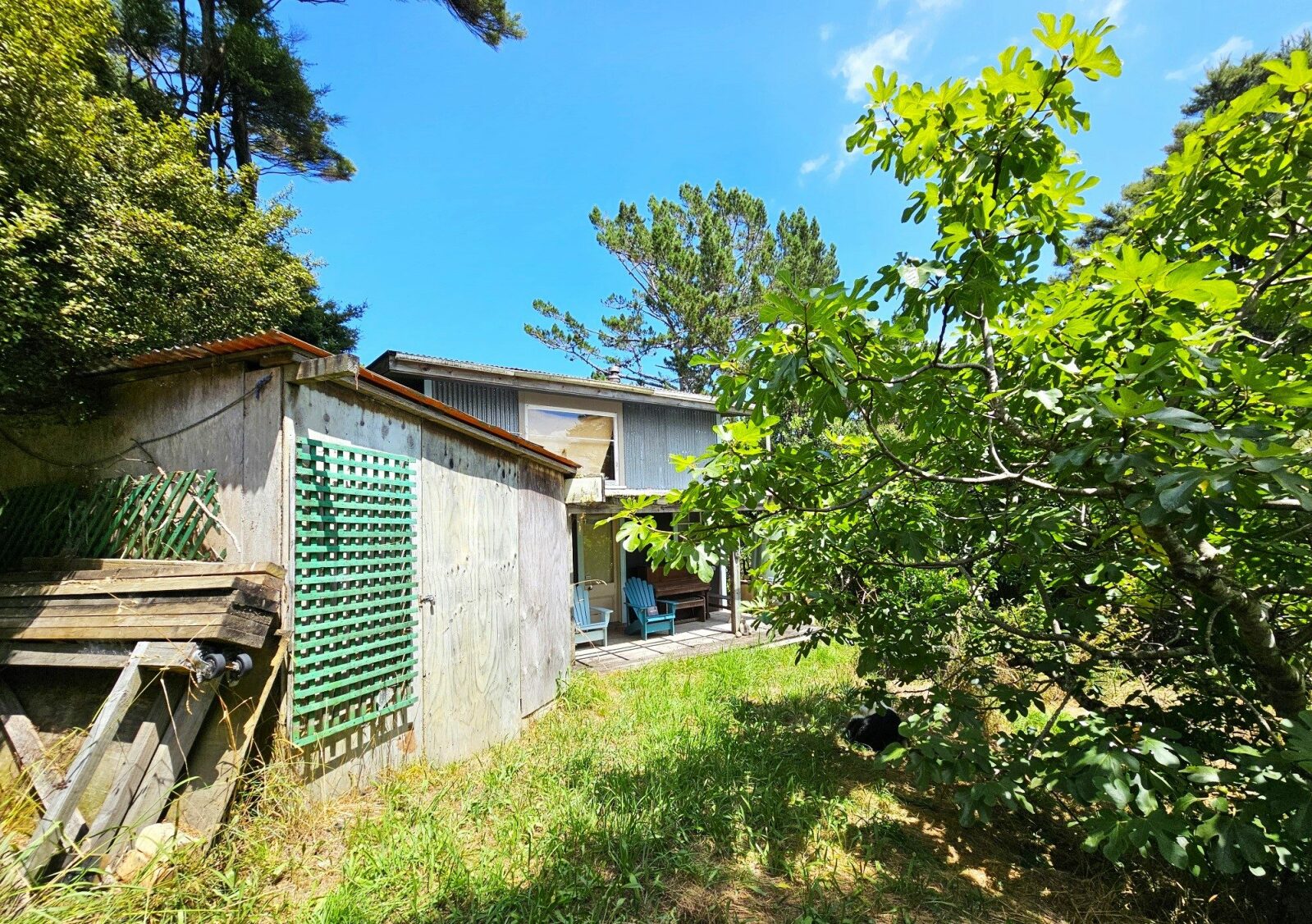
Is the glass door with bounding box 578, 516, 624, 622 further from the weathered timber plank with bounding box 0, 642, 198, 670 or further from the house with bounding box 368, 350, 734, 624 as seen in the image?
the weathered timber plank with bounding box 0, 642, 198, 670

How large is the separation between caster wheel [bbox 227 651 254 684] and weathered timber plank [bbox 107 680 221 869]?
118 millimetres

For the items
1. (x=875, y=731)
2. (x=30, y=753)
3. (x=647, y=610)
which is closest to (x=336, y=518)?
(x=30, y=753)

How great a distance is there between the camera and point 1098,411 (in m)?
1.51

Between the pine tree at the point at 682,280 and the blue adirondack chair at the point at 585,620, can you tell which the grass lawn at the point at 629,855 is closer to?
the blue adirondack chair at the point at 585,620

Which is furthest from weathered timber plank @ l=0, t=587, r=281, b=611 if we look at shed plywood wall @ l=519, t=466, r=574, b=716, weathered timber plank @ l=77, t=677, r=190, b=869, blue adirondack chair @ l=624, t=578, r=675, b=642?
blue adirondack chair @ l=624, t=578, r=675, b=642

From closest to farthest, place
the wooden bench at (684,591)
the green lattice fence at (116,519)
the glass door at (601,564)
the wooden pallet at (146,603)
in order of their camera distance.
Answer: the wooden pallet at (146,603)
the green lattice fence at (116,519)
the glass door at (601,564)
the wooden bench at (684,591)

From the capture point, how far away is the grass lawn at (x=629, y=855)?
259 centimetres

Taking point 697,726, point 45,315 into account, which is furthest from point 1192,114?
point 45,315

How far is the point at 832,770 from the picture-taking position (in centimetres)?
429

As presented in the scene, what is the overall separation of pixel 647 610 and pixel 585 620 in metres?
1.37

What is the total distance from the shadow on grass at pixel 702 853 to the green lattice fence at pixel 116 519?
245 centimetres

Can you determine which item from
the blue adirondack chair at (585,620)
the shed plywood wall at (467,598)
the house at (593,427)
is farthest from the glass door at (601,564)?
the shed plywood wall at (467,598)

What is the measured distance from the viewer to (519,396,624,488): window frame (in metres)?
9.32

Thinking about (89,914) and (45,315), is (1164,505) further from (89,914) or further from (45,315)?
(45,315)
